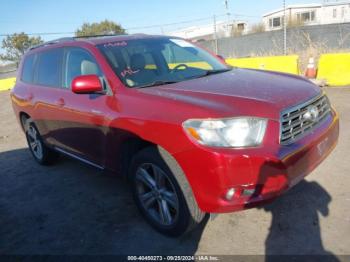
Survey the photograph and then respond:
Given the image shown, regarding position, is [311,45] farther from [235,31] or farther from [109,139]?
[235,31]

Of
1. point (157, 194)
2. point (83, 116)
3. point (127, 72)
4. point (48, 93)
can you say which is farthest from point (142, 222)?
point (48, 93)

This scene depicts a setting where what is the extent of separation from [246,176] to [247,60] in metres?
8.46

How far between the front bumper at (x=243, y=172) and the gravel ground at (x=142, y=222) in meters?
0.56

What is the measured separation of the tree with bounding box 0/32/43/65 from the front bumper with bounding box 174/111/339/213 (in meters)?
49.2

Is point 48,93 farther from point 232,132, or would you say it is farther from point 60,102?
point 232,132

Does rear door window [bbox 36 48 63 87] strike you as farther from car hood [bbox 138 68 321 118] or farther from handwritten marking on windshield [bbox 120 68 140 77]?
car hood [bbox 138 68 321 118]

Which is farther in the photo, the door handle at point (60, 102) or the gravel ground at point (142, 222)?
the door handle at point (60, 102)

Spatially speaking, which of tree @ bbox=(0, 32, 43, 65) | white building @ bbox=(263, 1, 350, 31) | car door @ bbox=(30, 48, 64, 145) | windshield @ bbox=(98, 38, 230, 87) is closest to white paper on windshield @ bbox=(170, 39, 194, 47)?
windshield @ bbox=(98, 38, 230, 87)

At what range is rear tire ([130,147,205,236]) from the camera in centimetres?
283

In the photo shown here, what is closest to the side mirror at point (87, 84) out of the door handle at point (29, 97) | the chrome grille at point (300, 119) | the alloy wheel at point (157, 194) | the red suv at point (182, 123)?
the red suv at point (182, 123)

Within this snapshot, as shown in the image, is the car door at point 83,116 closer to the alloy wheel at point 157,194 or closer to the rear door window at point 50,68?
the rear door window at point 50,68

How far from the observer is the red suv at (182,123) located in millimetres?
2584

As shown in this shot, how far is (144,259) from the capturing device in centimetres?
295

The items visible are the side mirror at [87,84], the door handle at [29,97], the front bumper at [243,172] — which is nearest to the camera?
the front bumper at [243,172]
